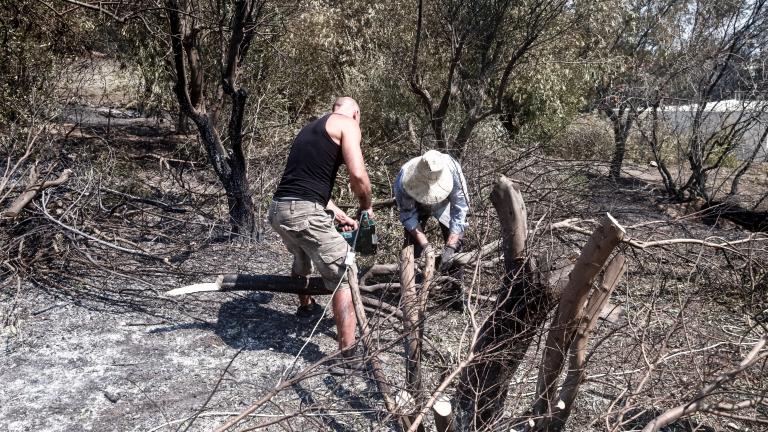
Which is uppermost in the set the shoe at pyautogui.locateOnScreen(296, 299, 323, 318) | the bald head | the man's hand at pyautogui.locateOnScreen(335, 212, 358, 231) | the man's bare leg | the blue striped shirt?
the bald head

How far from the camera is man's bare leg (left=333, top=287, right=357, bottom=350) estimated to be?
357cm

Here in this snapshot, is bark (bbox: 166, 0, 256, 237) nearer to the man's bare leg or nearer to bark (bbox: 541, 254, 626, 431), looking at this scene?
the man's bare leg

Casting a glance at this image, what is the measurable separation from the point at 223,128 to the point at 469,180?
408cm

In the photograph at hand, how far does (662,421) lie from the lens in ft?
7.65

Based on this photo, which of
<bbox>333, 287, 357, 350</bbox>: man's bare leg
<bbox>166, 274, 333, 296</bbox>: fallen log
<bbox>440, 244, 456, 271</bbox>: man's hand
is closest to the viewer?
<bbox>333, 287, 357, 350</bbox>: man's bare leg

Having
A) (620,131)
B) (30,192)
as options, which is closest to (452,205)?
(30,192)

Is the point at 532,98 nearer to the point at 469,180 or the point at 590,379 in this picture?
the point at 469,180

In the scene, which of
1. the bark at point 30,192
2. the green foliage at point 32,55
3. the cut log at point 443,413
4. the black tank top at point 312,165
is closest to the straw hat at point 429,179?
the black tank top at point 312,165

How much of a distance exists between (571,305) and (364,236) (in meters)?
1.51

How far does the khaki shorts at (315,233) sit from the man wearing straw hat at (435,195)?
2.01 ft

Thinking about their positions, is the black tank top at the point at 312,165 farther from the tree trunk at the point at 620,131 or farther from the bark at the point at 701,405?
the tree trunk at the point at 620,131

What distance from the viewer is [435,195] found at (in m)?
4.12

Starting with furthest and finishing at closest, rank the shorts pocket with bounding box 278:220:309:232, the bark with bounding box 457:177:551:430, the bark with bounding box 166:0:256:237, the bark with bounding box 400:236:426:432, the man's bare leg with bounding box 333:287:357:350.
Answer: the bark with bounding box 166:0:256:237 < the shorts pocket with bounding box 278:220:309:232 < the man's bare leg with bounding box 333:287:357:350 < the bark with bounding box 400:236:426:432 < the bark with bounding box 457:177:551:430

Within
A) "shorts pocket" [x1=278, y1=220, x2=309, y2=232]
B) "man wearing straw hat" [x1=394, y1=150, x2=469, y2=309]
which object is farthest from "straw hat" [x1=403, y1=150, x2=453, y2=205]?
"shorts pocket" [x1=278, y1=220, x2=309, y2=232]
